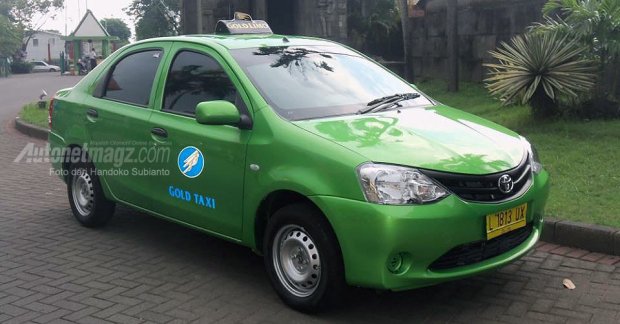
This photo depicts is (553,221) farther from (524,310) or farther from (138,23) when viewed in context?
(138,23)

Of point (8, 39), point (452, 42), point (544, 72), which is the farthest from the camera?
point (8, 39)

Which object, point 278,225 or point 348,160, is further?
point 278,225

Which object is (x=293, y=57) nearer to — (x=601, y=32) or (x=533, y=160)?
(x=533, y=160)

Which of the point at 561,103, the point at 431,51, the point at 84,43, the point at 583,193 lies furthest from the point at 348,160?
the point at 84,43

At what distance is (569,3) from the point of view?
912cm

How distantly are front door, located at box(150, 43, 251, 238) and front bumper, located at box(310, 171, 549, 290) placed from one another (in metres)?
0.85

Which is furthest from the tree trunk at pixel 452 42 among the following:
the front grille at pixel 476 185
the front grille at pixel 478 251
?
the front grille at pixel 476 185

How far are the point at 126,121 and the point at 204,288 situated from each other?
1639 millimetres

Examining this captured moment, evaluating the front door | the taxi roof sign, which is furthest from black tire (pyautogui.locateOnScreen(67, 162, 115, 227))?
the taxi roof sign

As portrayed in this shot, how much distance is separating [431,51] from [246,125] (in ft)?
36.2

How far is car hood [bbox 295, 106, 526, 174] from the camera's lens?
4.06m

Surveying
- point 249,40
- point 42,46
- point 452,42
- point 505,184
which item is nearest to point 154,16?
point 452,42

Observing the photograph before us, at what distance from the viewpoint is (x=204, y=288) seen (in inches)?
191

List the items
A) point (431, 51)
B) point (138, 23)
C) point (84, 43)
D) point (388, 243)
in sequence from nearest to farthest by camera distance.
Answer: point (388, 243) < point (431, 51) < point (138, 23) < point (84, 43)
